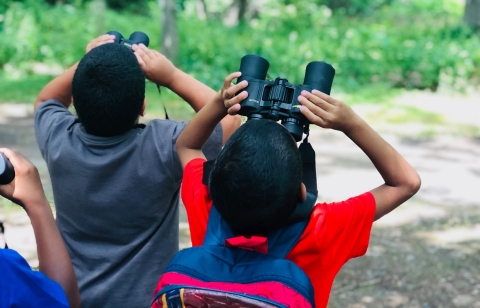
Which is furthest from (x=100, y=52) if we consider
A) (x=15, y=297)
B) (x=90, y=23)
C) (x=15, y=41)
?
(x=90, y=23)

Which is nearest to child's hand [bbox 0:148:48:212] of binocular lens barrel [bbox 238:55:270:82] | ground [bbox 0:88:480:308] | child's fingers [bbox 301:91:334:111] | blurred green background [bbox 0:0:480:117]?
binocular lens barrel [bbox 238:55:270:82]

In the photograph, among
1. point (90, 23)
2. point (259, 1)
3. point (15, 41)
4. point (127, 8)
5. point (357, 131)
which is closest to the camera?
point (357, 131)

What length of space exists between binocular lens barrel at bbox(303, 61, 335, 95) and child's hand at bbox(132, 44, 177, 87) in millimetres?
560

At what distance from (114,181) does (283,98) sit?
66cm

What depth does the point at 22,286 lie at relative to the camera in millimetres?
1556

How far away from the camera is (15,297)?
5.04 ft

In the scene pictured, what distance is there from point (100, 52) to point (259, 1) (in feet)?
70.2

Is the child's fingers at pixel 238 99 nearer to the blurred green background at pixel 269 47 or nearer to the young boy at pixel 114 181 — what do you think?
the young boy at pixel 114 181

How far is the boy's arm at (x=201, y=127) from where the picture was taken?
1995 mm

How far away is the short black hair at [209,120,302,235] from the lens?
161 centimetres

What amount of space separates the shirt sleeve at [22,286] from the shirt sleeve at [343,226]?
0.75m

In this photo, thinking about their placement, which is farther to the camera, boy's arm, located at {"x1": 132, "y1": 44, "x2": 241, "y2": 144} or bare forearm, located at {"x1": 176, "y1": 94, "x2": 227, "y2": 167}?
boy's arm, located at {"x1": 132, "y1": 44, "x2": 241, "y2": 144}

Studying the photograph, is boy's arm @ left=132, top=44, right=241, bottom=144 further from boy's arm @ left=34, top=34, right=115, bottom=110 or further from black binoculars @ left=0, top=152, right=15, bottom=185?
black binoculars @ left=0, top=152, right=15, bottom=185

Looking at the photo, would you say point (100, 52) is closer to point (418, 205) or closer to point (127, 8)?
point (418, 205)
